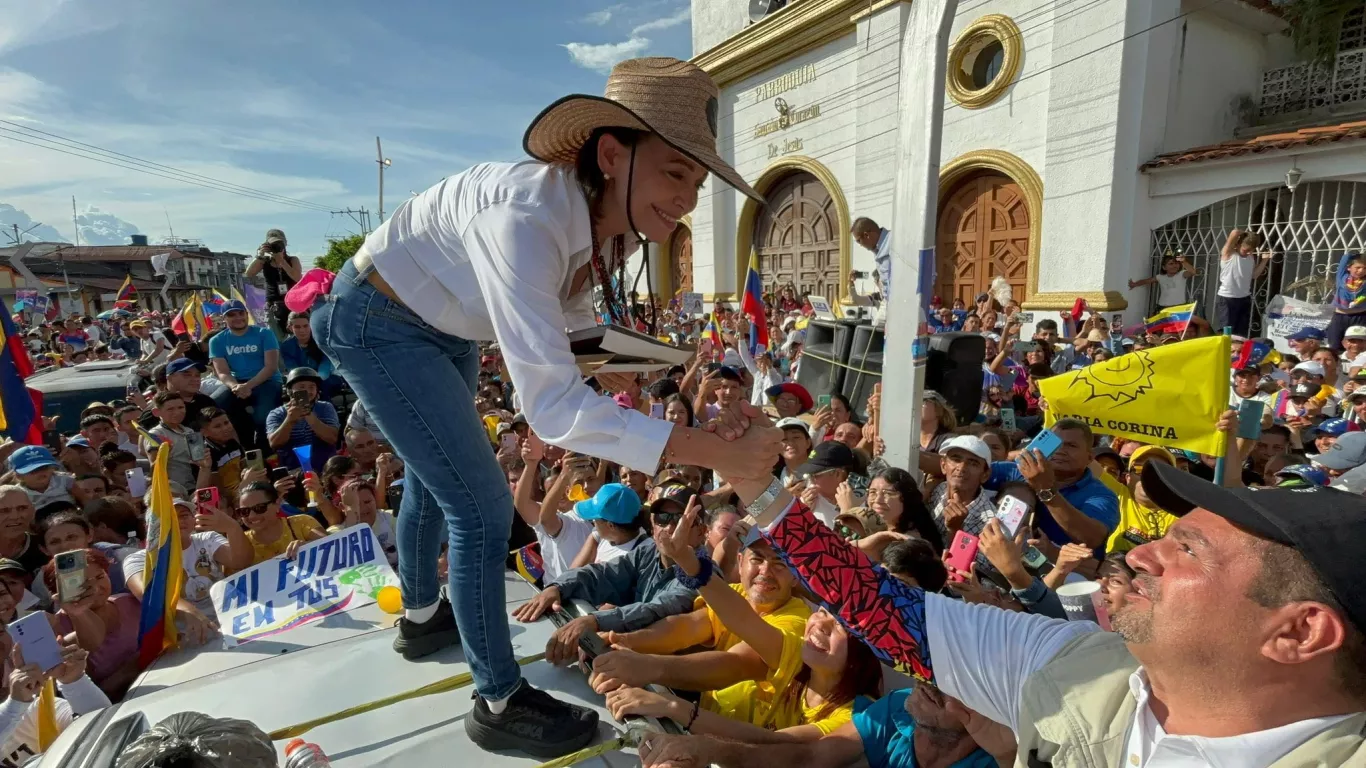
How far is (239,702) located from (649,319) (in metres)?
1.72

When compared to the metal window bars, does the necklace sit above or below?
below

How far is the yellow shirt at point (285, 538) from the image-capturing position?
3.92 meters

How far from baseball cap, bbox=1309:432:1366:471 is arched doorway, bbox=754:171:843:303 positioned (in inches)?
415

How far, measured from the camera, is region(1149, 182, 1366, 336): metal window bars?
851 cm

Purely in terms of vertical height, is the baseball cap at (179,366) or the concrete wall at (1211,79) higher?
the concrete wall at (1211,79)

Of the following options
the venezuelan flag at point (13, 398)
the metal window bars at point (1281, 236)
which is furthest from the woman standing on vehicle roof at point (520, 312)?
the metal window bars at point (1281, 236)

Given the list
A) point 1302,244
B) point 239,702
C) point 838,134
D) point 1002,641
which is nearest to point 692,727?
point 1002,641

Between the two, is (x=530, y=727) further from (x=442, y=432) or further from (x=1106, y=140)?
(x=1106, y=140)

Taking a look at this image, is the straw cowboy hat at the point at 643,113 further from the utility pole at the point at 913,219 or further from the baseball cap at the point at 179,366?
the baseball cap at the point at 179,366

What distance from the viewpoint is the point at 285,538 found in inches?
160

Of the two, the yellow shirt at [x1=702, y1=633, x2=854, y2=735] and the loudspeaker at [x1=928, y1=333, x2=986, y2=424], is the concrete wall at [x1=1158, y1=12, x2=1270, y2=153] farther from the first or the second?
the yellow shirt at [x1=702, y1=633, x2=854, y2=735]

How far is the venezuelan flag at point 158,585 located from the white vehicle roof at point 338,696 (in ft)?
0.34

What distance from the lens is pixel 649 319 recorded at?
7.02 feet

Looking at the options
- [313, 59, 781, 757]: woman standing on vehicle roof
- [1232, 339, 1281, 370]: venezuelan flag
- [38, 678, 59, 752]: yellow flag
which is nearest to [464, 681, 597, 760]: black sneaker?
[313, 59, 781, 757]: woman standing on vehicle roof
